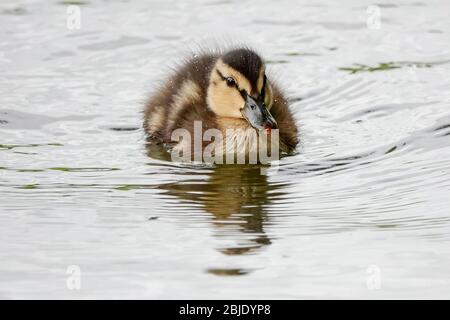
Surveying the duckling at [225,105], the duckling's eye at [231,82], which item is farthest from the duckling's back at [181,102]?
the duckling's eye at [231,82]

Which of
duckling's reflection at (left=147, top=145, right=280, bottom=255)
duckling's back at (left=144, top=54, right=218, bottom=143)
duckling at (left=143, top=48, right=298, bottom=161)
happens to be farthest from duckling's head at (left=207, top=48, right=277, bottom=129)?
duckling's reflection at (left=147, top=145, right=280, bottom=255)

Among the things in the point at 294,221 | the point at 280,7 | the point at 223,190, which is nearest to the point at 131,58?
the point at 280,7

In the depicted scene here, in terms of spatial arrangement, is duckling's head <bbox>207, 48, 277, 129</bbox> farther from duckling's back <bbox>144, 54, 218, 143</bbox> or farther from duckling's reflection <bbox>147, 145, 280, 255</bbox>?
Result: duckling's reflection <bbox>147, 145, 280, 255</bbox>

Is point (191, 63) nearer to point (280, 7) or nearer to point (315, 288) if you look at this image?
point (280, 7)

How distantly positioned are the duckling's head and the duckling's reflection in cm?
27

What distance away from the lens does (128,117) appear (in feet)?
22.4

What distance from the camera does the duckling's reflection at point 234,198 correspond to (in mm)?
4451

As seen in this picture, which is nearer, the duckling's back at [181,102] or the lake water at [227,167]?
the lake water at [227,167]

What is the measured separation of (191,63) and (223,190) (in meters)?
1.38

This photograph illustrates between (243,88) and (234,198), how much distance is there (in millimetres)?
837

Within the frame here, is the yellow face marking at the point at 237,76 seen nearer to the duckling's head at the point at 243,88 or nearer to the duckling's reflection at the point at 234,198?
the duckling's head at the point at 243,88

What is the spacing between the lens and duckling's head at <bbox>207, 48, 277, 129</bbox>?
18.8ft

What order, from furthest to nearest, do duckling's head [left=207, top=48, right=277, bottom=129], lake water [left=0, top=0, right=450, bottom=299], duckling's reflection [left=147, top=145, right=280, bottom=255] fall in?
duckling's head [left=207, top=48, right=277, bottom=129] < duckling's reflection [left=147, top=145, right=280, bottom=255] < lake water [left=0, top=0, right=450, bottom=299]

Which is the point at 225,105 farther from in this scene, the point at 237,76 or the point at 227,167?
the point at 227,167
